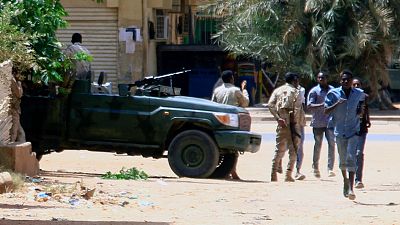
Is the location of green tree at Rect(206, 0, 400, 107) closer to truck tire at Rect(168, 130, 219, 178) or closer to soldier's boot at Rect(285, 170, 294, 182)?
soldier's boot at Rect(285, 170, 294, 182)

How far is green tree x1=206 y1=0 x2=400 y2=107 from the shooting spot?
3703 centimetres

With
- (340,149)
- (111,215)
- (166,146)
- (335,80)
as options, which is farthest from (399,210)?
(335,80)

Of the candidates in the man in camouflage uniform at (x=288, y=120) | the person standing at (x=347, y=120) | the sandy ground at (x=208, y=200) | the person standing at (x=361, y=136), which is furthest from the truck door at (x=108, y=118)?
the person standing at (x=347, y=120)

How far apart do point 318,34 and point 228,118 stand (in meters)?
20.2

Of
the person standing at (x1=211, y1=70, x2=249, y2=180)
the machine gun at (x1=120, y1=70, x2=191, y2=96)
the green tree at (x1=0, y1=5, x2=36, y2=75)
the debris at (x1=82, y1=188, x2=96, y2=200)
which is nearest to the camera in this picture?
the debris at (x1=82, y1=188, x2=96, y2=200)

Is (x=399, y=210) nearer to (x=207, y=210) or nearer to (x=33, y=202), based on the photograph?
(x=207, y=210)

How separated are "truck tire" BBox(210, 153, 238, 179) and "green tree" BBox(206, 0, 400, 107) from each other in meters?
18.9

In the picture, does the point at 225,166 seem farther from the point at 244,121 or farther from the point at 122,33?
the point at 122,33

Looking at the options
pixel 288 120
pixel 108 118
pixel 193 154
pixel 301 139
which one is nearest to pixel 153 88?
pixel 108 118

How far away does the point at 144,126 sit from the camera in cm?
1778

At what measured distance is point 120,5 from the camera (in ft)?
129

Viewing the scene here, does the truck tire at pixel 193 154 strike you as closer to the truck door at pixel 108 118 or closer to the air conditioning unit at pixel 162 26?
the truck door at pixel 108 118

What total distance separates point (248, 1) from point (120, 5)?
456 cm

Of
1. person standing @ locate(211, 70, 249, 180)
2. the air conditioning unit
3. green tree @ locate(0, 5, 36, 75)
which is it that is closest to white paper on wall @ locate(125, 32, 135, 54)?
the air conditioning unit
